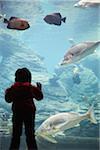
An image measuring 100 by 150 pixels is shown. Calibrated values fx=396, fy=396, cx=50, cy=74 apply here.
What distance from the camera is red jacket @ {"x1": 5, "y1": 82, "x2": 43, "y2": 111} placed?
14.3ft

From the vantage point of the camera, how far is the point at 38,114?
5.45 meters

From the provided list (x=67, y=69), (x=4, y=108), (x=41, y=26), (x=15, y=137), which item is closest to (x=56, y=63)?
(x=67, y=69)

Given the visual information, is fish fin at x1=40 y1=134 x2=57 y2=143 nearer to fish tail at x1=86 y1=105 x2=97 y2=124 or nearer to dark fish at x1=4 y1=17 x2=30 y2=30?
fish tail at x1=86 y1=105 x2=97 y2=124

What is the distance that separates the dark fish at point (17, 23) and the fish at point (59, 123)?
4.21ft

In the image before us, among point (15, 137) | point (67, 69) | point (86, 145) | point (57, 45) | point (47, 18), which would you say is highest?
point (47, 18)

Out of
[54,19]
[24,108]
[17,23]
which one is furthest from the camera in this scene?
[54,19]

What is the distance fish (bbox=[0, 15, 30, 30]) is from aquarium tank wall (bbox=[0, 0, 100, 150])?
2cm

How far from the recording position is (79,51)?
533 cm

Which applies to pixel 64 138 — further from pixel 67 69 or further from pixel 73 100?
pixel 67 69

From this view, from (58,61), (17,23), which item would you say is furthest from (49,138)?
(17,23)

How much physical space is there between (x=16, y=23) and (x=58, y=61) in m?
0.78

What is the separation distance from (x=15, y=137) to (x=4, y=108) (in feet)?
3.50

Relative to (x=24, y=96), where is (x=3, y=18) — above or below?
above

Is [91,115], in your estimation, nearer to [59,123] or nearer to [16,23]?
[59,123]
